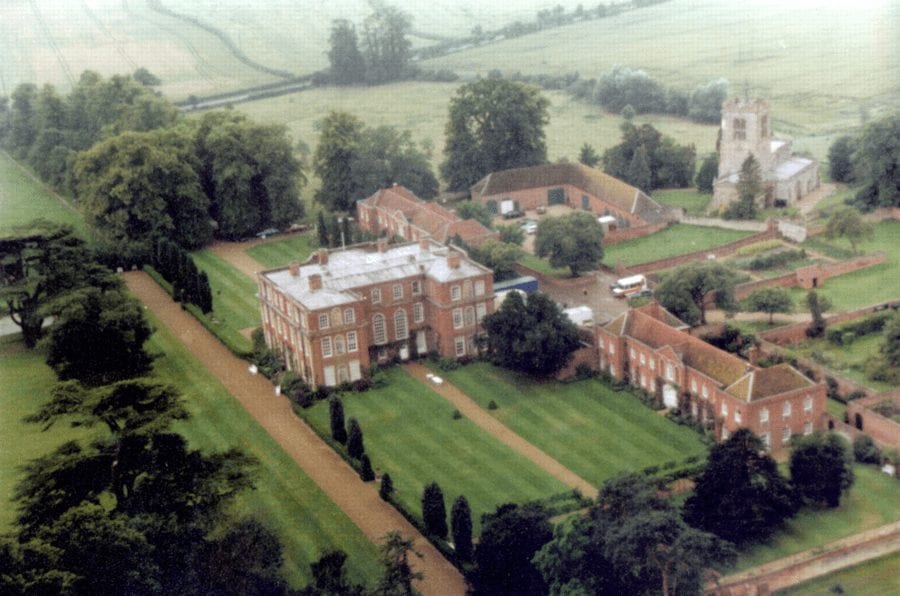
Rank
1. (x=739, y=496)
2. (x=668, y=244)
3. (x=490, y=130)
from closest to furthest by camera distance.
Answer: (x=739, y=496) < (x=668, y=244) < (x=490, y=130)

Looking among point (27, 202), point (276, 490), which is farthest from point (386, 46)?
point (276, 490)

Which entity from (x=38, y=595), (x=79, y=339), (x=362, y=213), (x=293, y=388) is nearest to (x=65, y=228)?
(x=79, y=339)

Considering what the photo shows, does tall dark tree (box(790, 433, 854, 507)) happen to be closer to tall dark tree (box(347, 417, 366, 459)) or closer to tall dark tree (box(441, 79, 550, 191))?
tall dark tree (box(347, 417, 366, 459))

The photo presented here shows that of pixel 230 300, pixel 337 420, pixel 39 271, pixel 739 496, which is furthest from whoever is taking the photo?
pixel 230 300

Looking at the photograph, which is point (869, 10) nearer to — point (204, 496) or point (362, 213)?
point (362, 213)

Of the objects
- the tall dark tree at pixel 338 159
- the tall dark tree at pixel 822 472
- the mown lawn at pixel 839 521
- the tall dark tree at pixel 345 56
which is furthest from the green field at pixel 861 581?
the tall dark tree at pixel 345 56

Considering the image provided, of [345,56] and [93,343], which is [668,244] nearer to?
[93,343]

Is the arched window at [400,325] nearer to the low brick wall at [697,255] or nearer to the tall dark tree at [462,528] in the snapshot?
the low brick wall at [697,255]
